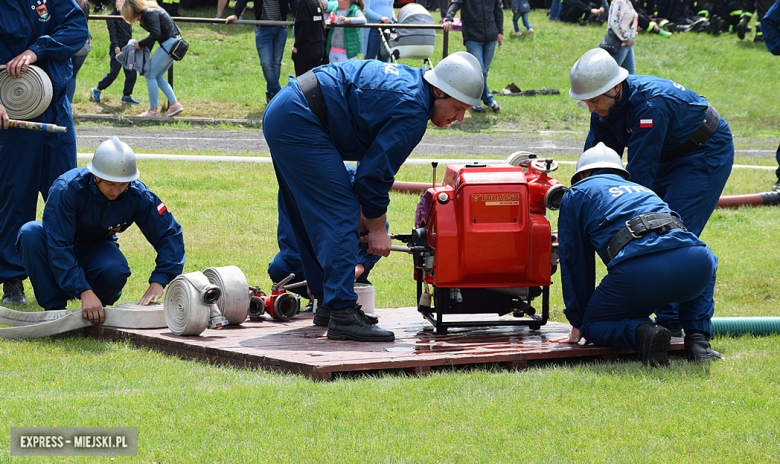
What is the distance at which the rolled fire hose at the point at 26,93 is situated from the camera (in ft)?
22.8

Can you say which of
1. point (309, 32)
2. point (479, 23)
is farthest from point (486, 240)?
point (479, 23)

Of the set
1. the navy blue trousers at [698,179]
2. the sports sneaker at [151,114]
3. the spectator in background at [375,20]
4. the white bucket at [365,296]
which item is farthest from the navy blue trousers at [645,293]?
the spectator in background at [375,20]

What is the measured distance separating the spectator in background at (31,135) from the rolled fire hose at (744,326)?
474 centimetres

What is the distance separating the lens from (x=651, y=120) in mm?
6055

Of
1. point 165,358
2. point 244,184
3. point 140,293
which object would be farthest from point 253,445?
point 244,184

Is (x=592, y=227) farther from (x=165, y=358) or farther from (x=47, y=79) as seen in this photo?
(x=47, y=79)

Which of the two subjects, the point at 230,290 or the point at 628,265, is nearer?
the point at 628,265

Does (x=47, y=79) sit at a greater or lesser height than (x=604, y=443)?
greater

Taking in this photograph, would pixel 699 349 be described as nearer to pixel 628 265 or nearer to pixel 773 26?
pixel 628 265

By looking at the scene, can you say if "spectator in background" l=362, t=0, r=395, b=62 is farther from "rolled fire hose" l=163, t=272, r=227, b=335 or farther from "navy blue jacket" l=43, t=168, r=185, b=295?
"rolled fire hose" l=163, t=272, r=227, b=335

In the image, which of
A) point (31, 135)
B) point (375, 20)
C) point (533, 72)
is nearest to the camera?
point (31, 135)

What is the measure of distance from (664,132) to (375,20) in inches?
450

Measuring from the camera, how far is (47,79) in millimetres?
7020

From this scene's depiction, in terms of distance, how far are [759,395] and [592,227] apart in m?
1.31
